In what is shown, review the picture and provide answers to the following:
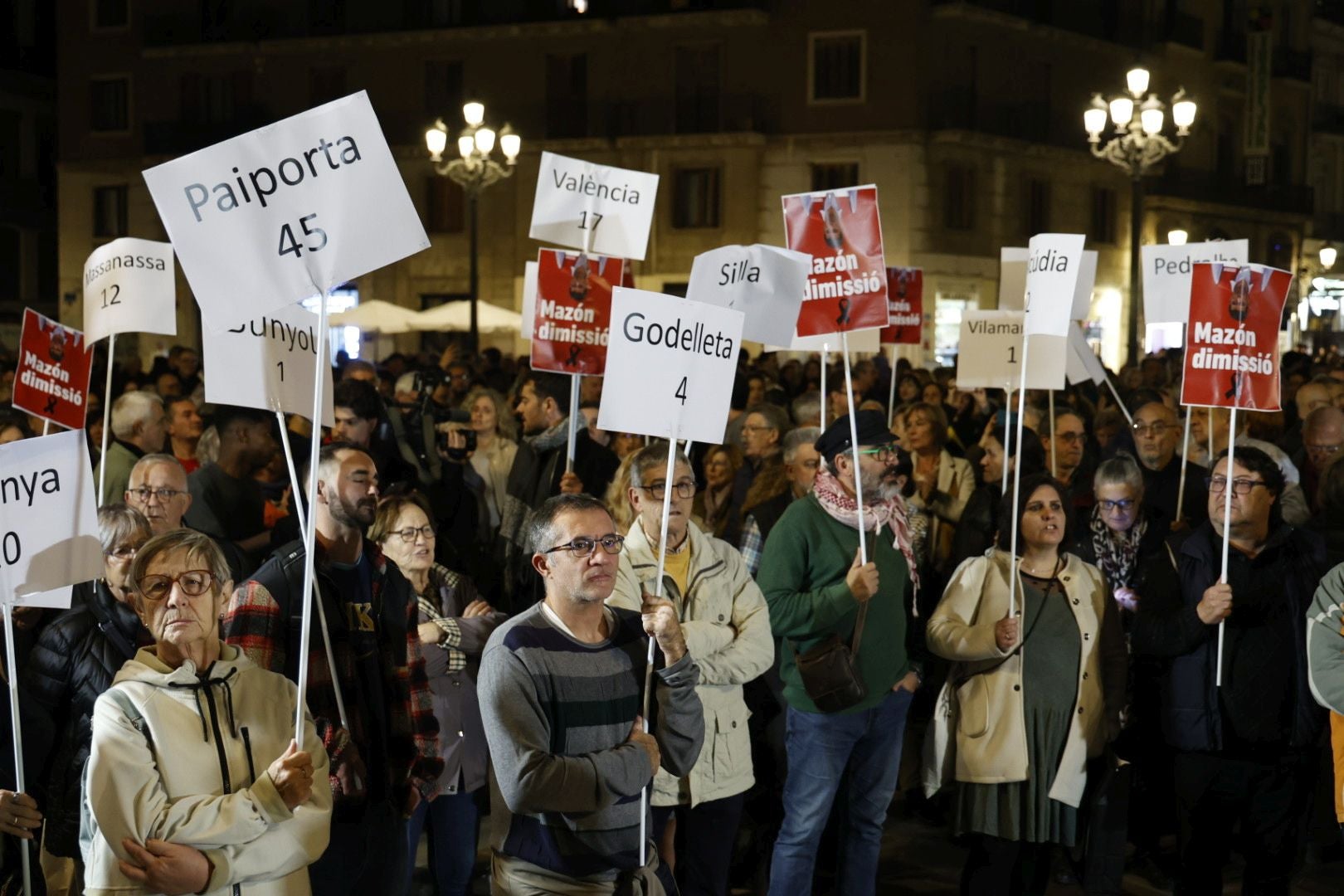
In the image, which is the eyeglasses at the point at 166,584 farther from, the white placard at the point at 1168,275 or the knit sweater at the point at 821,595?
the white placard at the point at 1168,275

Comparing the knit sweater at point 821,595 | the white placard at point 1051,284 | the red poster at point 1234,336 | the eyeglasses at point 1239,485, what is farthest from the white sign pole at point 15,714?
the red poster at point 1234,336

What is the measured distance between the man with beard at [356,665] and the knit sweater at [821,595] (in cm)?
158

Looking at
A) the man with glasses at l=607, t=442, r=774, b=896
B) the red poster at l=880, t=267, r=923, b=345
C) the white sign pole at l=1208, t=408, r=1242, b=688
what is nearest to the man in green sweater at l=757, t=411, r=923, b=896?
the man with glasses at l=607, t=442, r=774, b=896

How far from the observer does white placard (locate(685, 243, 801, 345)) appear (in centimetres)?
718

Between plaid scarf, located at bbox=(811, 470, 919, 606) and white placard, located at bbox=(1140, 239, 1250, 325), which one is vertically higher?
white placard, located at bbox=(1140, 239, 1250, 325)

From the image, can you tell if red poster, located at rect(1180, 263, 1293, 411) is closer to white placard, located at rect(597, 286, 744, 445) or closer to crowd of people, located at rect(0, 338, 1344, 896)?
crowd of people, located at rect(0, 338, 1344, 896)

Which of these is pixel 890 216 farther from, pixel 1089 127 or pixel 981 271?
pixel 1089 127

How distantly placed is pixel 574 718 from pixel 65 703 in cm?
175

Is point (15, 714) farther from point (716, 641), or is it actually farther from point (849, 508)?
point (849, 508)

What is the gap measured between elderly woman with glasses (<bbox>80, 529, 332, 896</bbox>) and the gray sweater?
1.61ft

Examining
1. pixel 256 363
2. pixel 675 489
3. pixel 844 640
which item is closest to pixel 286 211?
pixel 256 363

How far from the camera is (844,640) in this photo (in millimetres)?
6273

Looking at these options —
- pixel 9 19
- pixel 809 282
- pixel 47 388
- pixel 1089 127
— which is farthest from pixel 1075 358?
pixel 9 19

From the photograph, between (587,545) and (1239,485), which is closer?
(587,545)
